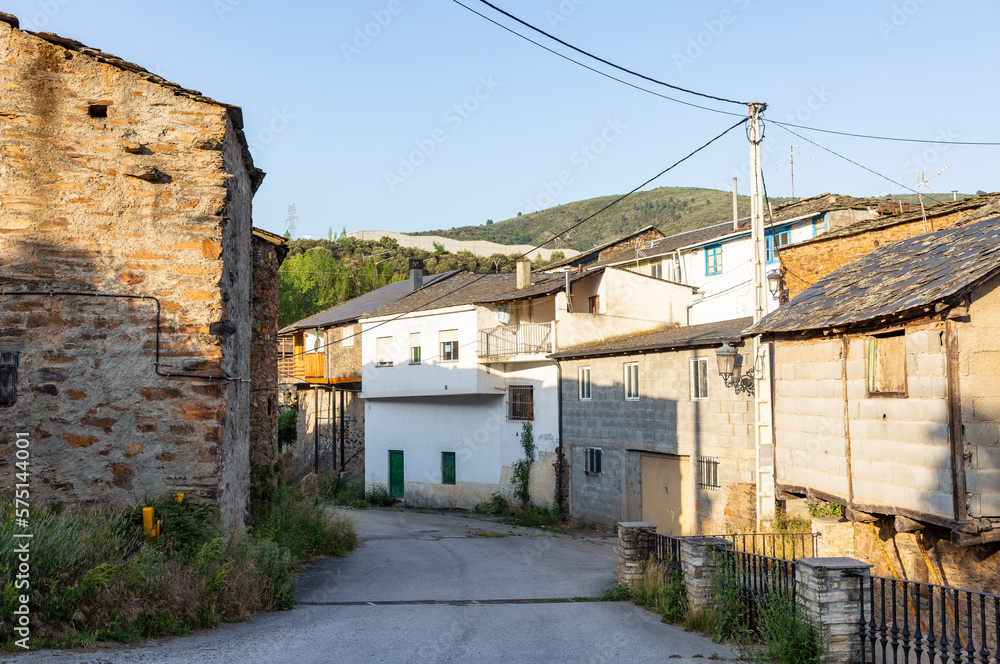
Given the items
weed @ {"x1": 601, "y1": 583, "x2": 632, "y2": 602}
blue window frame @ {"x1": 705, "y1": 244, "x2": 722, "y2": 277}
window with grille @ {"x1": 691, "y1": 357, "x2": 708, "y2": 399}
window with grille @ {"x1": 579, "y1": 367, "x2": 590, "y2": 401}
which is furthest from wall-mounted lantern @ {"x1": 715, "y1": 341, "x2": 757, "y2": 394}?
blue window frame @ {"x1": 705, "y1": 244, "x2": 722, "y2": 277}

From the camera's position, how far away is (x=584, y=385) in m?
22.7

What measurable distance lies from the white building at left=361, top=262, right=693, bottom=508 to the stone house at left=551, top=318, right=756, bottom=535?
3.85 feet

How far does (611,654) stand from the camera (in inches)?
301

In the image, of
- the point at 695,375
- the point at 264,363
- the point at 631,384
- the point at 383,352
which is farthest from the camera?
the point at 383,352

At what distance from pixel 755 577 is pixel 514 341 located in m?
17.4

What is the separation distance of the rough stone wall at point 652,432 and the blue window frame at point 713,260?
8.69 metres

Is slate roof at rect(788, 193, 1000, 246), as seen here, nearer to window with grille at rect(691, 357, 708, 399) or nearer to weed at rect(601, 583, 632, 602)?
window with grille at rect(691, 357, 708, 399)

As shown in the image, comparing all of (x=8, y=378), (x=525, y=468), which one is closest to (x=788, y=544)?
(x=8, y=378)

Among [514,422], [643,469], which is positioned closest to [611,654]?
[643,469]

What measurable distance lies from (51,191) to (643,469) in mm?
15702

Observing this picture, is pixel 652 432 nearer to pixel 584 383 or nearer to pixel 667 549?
pixel 584 383

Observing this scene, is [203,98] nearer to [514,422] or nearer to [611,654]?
[611,654]

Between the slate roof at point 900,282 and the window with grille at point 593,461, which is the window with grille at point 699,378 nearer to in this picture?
the window with grille at point 593,461

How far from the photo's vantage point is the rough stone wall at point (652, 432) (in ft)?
56.9
